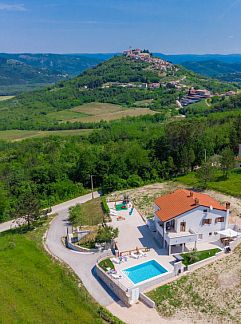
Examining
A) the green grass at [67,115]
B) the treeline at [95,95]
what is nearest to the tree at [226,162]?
the treeline at [95,95]

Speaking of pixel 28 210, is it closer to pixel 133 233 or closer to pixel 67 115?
pixel 133 233

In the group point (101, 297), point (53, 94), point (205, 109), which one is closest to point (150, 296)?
point (101, 297)

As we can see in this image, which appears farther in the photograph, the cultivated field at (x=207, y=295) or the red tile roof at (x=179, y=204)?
the red tile roof at (x=179, y=204)

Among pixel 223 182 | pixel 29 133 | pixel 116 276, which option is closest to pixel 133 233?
pixel 116 276

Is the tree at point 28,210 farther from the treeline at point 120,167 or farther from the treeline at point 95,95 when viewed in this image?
the treeline at point 95,95

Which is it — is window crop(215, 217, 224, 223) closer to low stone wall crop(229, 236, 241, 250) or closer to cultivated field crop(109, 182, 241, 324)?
low stone wall crop(229, 236, 241, 250)
